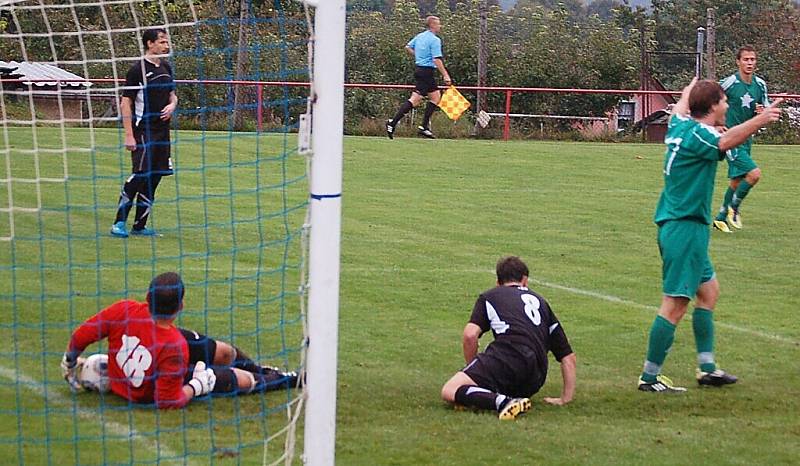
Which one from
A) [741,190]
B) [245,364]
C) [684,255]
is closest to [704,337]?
[684,255]

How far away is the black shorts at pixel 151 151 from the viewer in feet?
39.3

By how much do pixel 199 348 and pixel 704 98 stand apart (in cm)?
328

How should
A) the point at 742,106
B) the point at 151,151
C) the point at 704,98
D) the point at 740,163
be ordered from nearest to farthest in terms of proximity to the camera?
the point at 704,98
the point at 151,151
the point at 740,163
the point at 742,106

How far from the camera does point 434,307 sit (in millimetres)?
9945

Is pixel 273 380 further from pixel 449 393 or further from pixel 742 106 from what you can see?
pixel 742 106

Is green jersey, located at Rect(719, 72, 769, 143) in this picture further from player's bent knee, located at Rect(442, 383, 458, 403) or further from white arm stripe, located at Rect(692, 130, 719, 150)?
player's bent knee, located at Rect(442, 383, 458, 403)

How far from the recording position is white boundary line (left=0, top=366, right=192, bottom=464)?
19.9 feet

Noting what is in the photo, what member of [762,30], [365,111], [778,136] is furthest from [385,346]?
[762,30]

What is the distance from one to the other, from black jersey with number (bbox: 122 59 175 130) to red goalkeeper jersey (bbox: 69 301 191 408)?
5.09m

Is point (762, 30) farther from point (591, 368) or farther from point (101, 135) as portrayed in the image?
point (591, 368)

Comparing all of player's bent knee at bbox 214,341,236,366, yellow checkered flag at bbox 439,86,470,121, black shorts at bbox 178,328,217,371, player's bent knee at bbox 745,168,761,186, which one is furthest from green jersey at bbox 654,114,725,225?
yellow checkered flag at bbox 439,86,470,121

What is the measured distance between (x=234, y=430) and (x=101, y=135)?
14330 millimetres

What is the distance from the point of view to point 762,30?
188ft

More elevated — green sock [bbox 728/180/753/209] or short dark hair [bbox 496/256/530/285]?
green sock [bbox 728/180/753/209]
